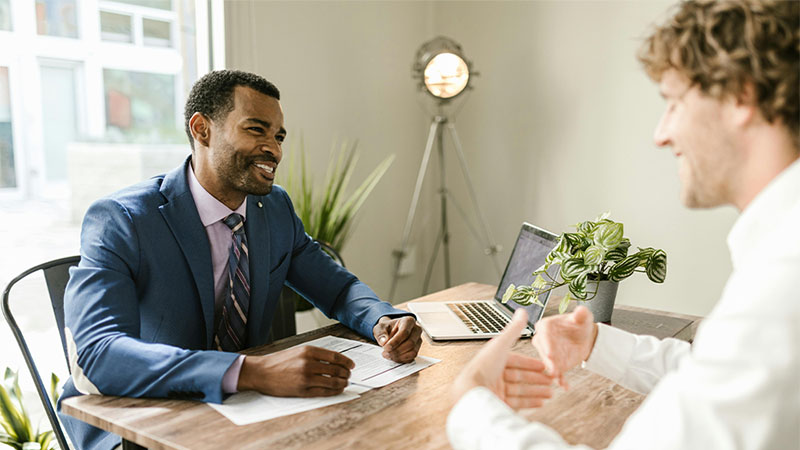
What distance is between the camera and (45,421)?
2.28 meters

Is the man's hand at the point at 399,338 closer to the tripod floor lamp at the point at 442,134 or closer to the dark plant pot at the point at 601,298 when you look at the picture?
the dark plant pot at the point at 601,298

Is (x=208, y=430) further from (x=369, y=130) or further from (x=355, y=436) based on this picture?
(x=369, y=130)

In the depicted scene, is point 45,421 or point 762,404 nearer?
point 762,404

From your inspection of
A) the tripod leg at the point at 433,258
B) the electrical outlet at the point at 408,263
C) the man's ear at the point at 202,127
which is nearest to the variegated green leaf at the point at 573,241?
the man's ear at the point at 202,127

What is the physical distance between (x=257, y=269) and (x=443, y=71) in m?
1.89

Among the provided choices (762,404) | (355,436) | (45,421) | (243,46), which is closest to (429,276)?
(243,46)

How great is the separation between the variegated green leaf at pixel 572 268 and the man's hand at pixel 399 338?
14.9 inches

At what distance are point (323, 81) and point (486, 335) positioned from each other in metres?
1.98

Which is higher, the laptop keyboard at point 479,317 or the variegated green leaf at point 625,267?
the variegated green leaf at point 625,267

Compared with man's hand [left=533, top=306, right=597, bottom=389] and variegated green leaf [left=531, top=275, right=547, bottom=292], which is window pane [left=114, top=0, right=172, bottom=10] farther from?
man's hand [left=533, top=306, right=597, bottom=389]

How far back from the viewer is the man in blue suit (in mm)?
1195

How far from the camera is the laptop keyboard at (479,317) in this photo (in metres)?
1.64

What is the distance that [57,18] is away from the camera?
2.26m

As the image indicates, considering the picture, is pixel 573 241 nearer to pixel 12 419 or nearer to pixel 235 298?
pixel 235 298
